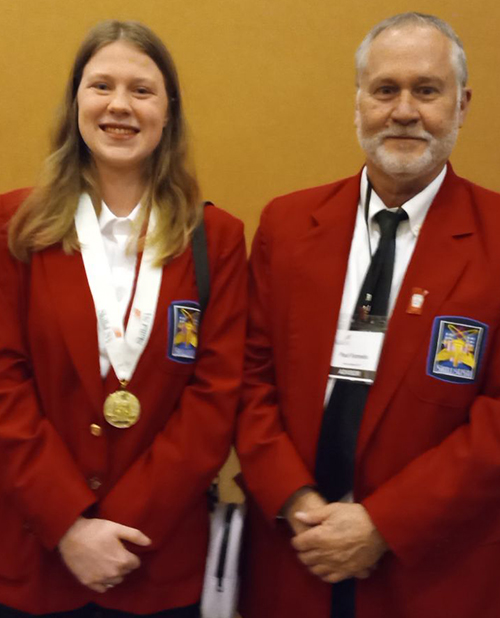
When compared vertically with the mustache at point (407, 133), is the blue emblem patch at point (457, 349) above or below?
below

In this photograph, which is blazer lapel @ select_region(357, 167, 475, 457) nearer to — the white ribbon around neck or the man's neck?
the man's neck

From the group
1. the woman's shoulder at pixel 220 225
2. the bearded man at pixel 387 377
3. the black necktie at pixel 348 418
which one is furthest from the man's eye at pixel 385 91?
the woman's shoulder at pixel 220 225

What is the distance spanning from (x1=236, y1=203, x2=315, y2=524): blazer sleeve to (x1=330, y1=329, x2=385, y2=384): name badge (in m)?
0.20

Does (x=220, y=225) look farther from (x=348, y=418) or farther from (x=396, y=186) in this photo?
(x=348, y=418)

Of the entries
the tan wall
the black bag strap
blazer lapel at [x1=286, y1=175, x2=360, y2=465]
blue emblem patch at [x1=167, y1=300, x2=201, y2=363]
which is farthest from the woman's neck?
the tan wall

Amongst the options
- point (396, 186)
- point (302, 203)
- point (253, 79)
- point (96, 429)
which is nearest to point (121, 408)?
point (96, 429)

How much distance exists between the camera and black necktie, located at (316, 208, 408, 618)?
1.77 metres

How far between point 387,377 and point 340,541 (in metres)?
0.42

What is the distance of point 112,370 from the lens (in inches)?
68.0

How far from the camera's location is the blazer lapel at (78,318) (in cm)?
170

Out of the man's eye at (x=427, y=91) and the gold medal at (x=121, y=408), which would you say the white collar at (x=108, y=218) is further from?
the man's eye at (x=427, y=91)

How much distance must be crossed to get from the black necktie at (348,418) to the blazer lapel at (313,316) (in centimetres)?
3

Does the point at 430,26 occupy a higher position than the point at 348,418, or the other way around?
the point at 430,26

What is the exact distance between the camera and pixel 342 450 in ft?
5.86
